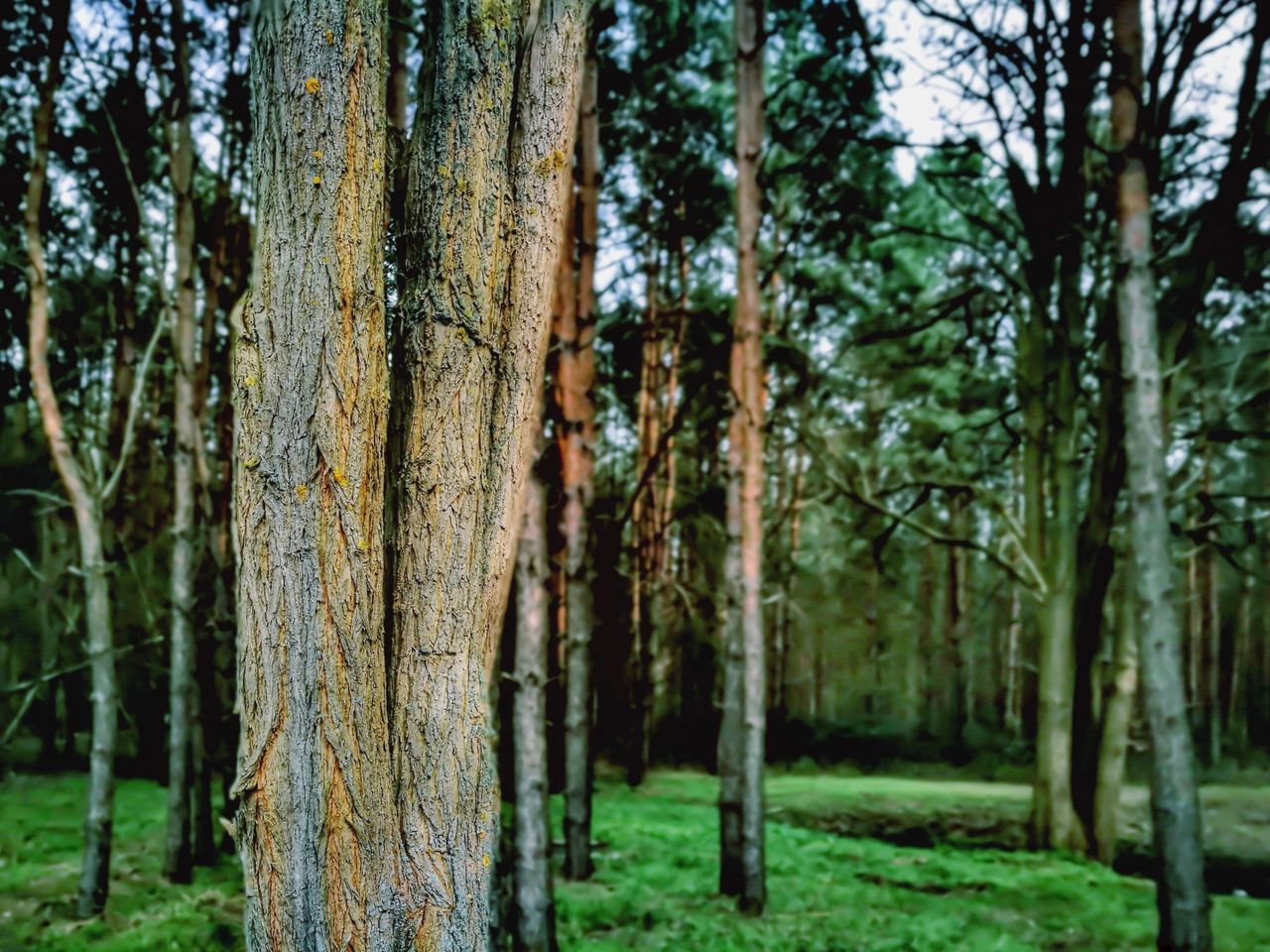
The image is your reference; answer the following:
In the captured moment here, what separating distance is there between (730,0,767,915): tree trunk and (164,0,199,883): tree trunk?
5606 millimetres

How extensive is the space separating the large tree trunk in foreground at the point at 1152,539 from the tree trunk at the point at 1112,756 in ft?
17.5

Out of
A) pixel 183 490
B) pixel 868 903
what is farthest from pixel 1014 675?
pixel 183 490

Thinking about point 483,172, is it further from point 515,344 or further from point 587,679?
point 587,679

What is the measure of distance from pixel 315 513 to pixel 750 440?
698 cm

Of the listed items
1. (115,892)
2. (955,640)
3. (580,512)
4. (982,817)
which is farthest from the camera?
(955,640)

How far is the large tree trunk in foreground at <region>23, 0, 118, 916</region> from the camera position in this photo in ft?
28.7

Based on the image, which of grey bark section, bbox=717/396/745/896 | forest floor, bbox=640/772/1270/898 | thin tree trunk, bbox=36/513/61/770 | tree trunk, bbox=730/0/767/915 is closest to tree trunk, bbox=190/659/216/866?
grey bark section, bbox=717/396/745/896

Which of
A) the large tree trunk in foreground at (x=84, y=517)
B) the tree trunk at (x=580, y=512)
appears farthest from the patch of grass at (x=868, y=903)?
the large tree trunk in foreground at (x=84, y=517)

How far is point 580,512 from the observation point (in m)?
10.6

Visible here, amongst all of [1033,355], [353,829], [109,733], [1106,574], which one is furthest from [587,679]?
[353,829]

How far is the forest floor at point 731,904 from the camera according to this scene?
25.9 ft

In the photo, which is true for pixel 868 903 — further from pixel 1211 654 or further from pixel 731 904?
pixel 1211 654

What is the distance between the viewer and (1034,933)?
8273mm

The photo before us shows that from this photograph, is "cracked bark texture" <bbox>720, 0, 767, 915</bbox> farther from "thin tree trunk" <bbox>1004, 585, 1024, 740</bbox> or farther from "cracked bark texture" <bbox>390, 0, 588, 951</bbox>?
"thin tree trunk" <bbox>1004, 585, 1024, 740</bbox>
